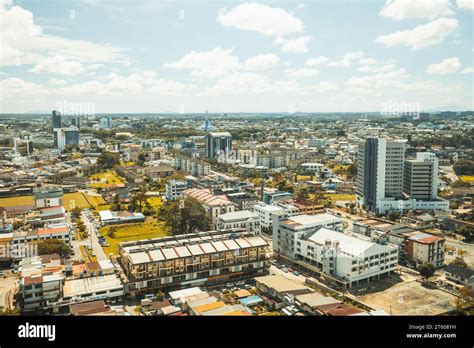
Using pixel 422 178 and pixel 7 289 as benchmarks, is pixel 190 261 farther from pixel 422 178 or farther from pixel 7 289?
pixel 422 178

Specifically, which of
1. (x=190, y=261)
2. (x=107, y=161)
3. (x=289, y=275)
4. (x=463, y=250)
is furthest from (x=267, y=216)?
(x=107, y=161)

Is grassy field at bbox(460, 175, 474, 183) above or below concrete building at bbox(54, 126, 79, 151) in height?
below

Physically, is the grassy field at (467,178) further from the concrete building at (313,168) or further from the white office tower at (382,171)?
the concrete building at (313,168)

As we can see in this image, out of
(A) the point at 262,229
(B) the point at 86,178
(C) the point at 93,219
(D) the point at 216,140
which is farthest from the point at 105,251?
(D) the point at 216,140

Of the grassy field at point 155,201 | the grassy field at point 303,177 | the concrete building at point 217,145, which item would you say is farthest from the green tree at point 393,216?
the concrete building at point 217,145

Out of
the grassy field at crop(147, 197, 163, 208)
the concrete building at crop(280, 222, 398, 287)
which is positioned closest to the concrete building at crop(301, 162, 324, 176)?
the grassy field at crop(147, 197, 163, 208)

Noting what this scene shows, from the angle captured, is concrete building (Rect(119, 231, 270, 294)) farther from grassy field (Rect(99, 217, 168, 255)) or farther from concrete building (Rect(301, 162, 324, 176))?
concrete building (Rect(301, 162, 324, 176))
